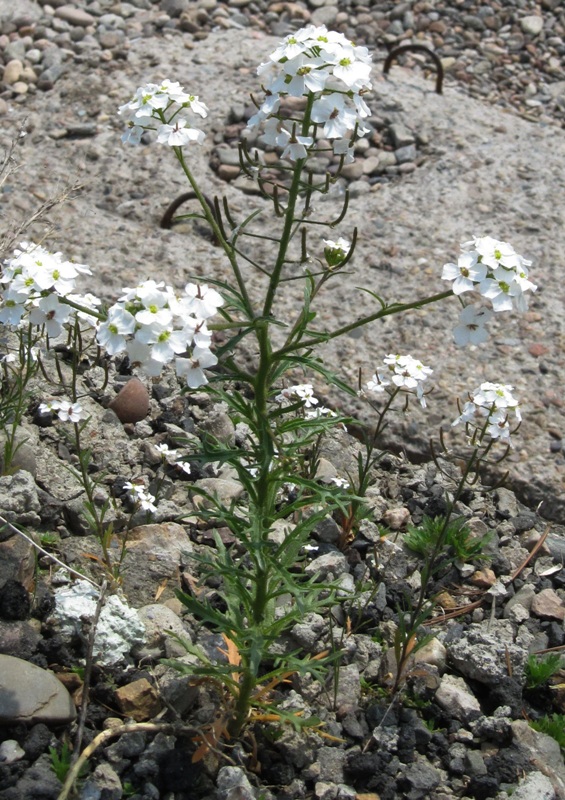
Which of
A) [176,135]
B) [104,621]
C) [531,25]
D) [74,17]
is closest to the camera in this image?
[176,135]

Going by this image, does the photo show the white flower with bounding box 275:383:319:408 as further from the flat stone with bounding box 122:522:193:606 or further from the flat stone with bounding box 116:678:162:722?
the flat stone with bounding box 116:678:162:722

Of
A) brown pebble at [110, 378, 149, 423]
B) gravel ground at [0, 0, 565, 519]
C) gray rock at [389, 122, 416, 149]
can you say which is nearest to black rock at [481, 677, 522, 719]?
gravel ground at [0, 0, 565, 519]

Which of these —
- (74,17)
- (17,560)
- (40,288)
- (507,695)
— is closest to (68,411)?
(17,560)

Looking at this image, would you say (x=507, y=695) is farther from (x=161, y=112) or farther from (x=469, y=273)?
(x=161, y=112)

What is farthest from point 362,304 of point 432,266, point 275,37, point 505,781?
point 275,37

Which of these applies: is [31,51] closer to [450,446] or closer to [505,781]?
[450,446]

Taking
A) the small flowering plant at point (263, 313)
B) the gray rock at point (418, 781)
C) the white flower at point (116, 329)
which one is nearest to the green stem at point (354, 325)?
the small flowering plant at point (263, 313)
